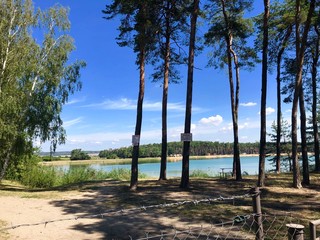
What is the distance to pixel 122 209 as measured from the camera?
28.5 feet

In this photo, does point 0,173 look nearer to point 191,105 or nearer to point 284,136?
point 191,105

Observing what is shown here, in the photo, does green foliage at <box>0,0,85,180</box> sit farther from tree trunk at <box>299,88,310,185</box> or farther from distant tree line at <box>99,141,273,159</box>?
distant tree line at <box>99,141,273,159</box>

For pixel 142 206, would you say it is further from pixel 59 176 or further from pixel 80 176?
pixel 59 176

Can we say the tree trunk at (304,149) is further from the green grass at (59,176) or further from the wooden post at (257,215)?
the wooden post at (257,215)

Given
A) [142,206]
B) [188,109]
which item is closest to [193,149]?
[188,109]

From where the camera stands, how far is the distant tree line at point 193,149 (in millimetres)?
72781

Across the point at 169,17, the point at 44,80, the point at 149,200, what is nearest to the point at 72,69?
the point at 44,80

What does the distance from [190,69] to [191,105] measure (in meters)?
1.33

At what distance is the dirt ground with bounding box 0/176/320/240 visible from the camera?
656 cm

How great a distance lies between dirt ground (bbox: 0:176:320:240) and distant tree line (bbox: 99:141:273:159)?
56900 mm

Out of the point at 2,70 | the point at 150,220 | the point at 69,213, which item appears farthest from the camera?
the point at 2,70

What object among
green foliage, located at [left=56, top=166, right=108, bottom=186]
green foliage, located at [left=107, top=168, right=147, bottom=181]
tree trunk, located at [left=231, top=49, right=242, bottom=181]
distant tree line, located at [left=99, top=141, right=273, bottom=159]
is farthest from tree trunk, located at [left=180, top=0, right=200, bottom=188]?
distant tree line, located at [left=99, top=141, right=273, bottom=159]

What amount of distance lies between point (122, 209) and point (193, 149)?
7716 cm

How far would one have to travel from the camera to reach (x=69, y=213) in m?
8.38
